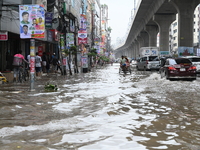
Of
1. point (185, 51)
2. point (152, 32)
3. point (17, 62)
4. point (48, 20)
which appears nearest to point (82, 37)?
point (48, 20)

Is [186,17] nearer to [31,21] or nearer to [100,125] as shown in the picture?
[31,21]

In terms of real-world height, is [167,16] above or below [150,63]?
above

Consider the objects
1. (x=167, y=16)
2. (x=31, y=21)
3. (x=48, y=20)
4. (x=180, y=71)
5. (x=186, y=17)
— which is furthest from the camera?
(x=167, y=16)

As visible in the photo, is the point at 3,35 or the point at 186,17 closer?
the point at 3,35

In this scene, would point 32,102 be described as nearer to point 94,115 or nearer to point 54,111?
point 54,111

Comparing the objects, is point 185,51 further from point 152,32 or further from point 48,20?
point 152,32

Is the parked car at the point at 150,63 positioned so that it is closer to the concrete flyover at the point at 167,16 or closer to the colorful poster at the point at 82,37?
the concrete flyover at the point at 167,16

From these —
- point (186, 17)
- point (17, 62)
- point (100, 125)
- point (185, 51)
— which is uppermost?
point (186, 17)

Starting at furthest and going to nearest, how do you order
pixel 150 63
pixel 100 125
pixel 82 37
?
pixel 82 37 → pixel 150 63 → pixel 100 125

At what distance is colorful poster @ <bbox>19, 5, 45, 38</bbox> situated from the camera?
1356 cm

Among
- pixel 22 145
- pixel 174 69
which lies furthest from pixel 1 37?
pixel 22 145

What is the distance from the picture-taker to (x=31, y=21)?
537 inches

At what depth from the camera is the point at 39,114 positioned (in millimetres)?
7641

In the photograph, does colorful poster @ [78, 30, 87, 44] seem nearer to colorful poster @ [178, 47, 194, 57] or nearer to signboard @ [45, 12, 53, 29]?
signboard @ [45, 12, 53, 29]
